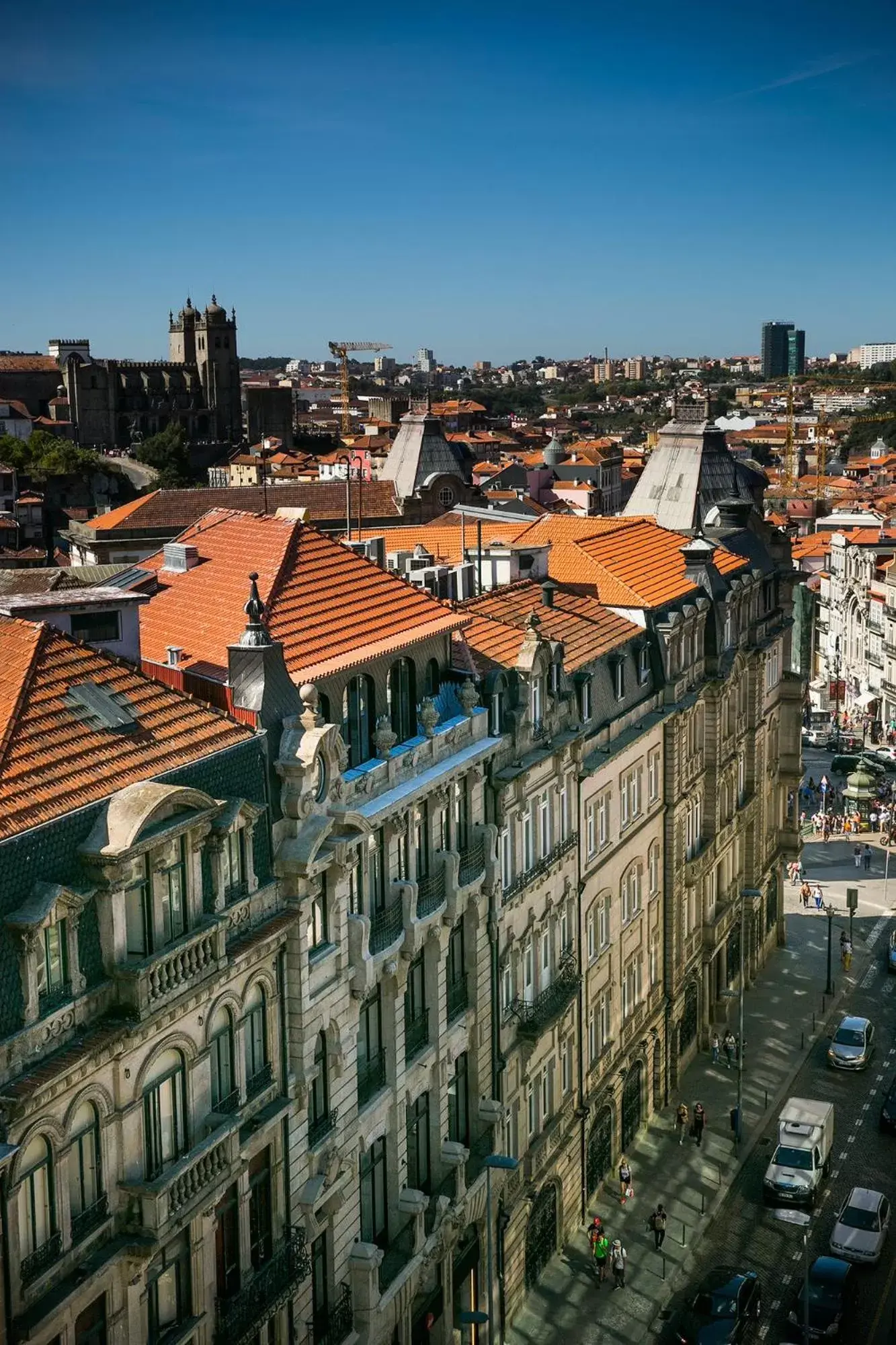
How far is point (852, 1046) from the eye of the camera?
49.6 meters

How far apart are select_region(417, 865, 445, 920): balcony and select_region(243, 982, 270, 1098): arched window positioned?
537cm

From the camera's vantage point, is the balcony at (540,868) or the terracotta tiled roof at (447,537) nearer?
the balcony at (540,868)

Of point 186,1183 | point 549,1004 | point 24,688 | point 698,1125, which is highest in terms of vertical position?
point 24,688

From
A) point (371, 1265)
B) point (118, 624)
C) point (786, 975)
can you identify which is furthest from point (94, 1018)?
point (786, 975)

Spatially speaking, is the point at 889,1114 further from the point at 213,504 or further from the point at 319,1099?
the point at 213,504

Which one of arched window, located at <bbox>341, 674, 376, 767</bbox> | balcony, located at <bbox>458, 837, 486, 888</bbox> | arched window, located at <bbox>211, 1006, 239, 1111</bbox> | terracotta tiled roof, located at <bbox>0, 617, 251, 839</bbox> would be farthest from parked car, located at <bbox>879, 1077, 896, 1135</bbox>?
terracotta tiled roof, located at <bbox>0, 617, 251, 839</bbox>

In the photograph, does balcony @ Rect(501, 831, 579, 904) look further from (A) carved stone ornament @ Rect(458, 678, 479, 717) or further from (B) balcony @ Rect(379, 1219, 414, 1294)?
(B) balcony @ Rect(379, 1219, 414, 1294)

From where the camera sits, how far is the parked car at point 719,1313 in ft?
111

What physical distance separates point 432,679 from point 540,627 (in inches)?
231

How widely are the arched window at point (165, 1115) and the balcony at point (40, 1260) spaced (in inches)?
76.3

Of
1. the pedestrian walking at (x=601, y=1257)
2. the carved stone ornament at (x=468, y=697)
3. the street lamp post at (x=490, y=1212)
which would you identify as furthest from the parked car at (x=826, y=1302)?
the carved stone ornament at (x=468, y=697)

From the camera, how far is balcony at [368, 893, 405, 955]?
2773cm

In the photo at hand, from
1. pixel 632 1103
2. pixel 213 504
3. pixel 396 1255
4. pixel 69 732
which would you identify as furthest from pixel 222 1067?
pixel 213 504

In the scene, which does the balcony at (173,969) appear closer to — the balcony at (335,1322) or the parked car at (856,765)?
the balcony at (335,1322)
